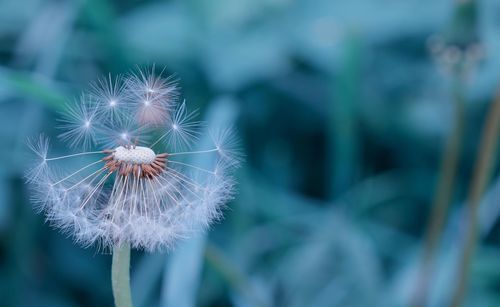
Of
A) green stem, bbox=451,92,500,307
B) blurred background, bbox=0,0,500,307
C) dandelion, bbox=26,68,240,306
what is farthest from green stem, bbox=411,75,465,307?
dandelion, bbox=26,68,240,306

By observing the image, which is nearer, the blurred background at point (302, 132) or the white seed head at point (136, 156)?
the white seed head at point (136, 156)

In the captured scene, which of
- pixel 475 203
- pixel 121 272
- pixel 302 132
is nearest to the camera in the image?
pixel 121 272

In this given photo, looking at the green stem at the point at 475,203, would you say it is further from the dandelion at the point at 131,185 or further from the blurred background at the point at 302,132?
the dandelion at the point at 131,185

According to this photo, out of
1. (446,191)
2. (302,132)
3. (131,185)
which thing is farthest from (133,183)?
(302,132)

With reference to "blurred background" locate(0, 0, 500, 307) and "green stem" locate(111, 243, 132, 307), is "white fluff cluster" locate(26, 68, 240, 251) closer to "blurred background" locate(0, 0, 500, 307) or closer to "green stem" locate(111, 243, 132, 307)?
"green stem" locate(111, 243, 132, 307)

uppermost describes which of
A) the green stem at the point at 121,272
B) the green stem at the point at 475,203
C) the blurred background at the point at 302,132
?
the blurred background at the point at 302,132

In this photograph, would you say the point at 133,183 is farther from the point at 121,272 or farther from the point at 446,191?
the point at 446,191

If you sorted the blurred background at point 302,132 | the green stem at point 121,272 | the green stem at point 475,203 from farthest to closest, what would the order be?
the blurred background at point 302,132 → the green stem at point 475,203 → the green stem at point 121,272

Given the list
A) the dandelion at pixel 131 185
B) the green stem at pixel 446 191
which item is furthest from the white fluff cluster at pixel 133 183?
the green stem at pixel 446 191
